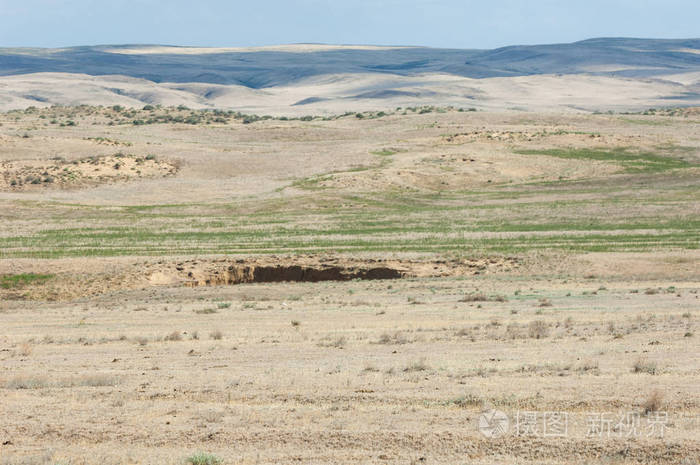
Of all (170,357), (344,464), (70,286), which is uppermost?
(344,464)

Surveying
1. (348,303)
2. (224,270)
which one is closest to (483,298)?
(348,303)

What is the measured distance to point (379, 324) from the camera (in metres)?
22.4

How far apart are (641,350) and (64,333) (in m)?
13.5

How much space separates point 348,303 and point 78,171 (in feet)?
151

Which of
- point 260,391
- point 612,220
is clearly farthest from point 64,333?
point 612,220

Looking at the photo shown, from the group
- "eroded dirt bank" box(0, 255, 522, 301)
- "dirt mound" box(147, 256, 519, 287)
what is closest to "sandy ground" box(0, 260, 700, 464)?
"eroded dirt bank" box(0, 255, 522, 301)

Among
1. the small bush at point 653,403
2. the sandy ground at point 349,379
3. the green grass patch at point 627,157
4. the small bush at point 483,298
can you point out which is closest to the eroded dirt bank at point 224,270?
the sandy ground at point 349,379

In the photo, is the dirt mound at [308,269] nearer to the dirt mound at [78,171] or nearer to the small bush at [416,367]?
the small bush at [416,367]

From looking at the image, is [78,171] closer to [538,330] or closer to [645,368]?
[538,330]

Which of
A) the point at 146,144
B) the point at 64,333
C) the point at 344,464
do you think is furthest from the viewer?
the point at 146,144

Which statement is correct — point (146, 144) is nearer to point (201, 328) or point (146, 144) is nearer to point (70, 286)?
point (70, 286)

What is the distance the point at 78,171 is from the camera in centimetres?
6750

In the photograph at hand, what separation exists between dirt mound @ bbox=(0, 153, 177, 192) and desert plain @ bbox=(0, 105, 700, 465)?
0.25m

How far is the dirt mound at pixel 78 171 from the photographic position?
6406 cm
